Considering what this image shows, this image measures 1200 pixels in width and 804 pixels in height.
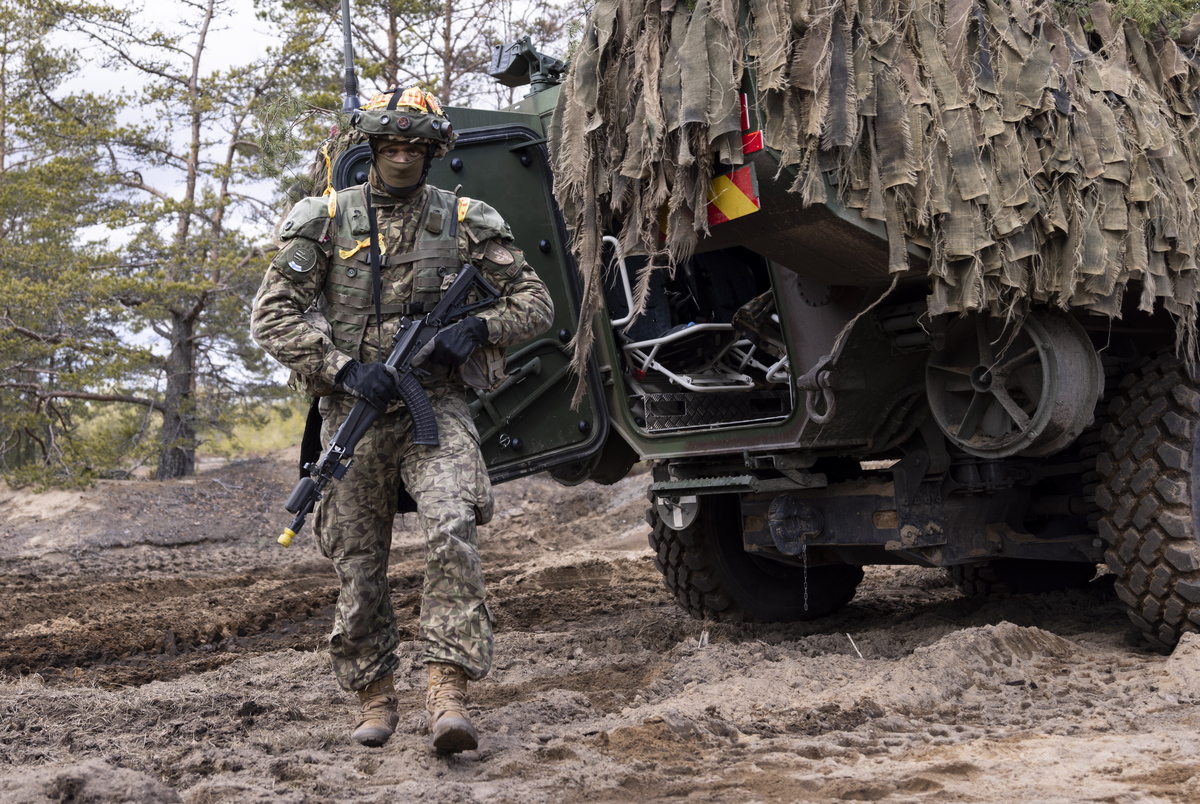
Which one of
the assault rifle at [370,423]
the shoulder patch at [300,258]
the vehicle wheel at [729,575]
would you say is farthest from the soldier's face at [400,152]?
the vehicle wheel at [729,575]

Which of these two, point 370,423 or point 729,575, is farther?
point 729,575

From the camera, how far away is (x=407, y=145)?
362cm

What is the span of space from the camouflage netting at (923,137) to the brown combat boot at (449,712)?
50.2 inches

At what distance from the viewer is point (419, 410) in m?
3.51

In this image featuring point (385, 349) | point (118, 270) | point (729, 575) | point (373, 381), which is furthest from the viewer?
point (118, 270)

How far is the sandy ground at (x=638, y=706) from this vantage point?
2.83 m

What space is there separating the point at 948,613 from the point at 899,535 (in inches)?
47.6

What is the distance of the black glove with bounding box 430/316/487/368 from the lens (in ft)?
11.5

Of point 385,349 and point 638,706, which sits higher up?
point 385,349

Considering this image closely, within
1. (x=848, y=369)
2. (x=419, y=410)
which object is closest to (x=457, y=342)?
(x=419, y=410)

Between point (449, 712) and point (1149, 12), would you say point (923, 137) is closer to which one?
point (1149, 12)

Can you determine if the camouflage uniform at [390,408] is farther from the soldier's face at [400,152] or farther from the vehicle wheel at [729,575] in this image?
the vehicle wheel at [729,575]

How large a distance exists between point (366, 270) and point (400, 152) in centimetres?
38

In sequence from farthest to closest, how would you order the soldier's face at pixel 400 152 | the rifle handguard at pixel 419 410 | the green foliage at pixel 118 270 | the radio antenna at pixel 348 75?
the green foliage at pixel 118 270, the radio antenna at pixel 348 75, the soldier's face at pixel 400 152, the rifle handguard at pixel 419 410
